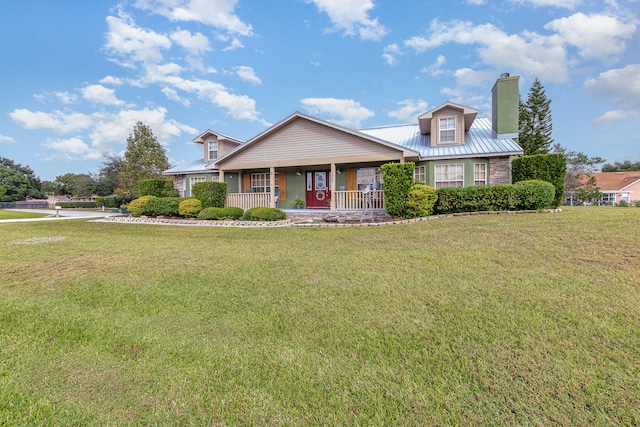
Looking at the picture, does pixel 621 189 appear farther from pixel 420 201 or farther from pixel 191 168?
pixel 191 168

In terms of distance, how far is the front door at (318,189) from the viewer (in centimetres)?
1736

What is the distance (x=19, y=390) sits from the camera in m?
2.45

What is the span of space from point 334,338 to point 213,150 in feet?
64.0

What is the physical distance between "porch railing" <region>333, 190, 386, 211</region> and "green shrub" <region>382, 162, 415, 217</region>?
182cm

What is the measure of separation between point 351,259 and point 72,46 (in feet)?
64.5

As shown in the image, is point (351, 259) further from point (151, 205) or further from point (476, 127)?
point (476, 127)

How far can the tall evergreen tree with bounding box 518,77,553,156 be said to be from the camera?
33438mm

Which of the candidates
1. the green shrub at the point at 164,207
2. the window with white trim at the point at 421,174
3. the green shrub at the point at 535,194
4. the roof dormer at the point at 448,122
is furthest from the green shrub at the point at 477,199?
the green shrub at the point at 164,207

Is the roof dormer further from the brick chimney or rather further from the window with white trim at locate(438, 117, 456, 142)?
the brick chimney

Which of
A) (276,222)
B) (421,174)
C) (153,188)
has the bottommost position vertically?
(276,222)

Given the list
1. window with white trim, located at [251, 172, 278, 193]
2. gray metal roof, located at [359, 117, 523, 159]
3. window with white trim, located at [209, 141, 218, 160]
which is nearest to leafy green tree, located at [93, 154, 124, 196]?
window with white trim, located at [209, 141, 218, 160]

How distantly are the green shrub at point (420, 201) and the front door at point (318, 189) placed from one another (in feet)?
21.1

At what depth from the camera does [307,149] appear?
606 inches

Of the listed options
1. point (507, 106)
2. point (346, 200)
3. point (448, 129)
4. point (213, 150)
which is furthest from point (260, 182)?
point (507, 106)
